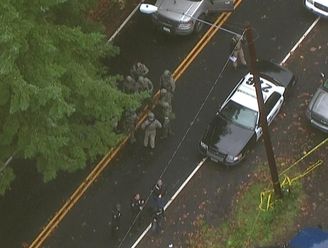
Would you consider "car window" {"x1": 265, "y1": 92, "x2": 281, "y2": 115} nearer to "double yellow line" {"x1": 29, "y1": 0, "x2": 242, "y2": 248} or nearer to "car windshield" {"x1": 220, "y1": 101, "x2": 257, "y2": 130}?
"car windshield" {"x1": 220, "y1": 101, "x2": 257, "y2": 130}

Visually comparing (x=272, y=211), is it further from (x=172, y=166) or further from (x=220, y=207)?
(x=172, y=166)

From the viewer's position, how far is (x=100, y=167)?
23.3m

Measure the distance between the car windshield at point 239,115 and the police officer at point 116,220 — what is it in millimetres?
4619

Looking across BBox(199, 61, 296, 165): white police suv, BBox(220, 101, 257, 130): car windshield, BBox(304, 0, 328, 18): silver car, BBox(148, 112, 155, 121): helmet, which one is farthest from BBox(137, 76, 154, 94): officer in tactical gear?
BBox(304, 0, 328, 18): silver car

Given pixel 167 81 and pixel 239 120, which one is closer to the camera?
pixel 167 81

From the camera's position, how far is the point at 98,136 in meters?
19.2

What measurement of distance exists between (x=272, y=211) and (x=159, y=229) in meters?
3.56

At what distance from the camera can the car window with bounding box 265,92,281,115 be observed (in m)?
23.0

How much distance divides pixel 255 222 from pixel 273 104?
159 inches

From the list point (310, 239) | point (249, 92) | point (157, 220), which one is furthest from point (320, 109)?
point (157, 220)

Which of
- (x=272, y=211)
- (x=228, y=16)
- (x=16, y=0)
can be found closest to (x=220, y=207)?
(x=272, y=211)

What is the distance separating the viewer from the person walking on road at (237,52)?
2422 centimetres

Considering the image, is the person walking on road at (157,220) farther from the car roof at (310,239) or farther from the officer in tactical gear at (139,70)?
the officer in tactical gear at (139,70)

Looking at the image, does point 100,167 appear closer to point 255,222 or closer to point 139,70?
point 139,70
